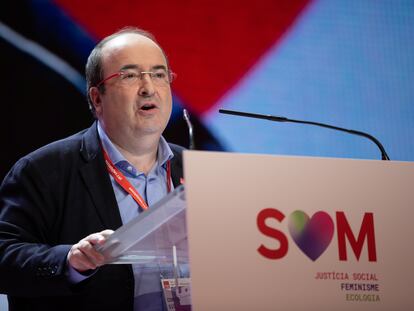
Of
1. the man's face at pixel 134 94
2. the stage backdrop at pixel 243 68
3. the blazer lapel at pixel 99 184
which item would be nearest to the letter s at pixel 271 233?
the blazer lapel at pixel 99 184

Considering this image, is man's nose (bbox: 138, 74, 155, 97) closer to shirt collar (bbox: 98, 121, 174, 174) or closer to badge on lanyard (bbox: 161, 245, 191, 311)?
shirt collar (bbox: 98, 121, 174, 174)

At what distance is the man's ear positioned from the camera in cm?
283

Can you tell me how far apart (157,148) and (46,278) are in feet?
2.86

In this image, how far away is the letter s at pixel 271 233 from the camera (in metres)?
1.60

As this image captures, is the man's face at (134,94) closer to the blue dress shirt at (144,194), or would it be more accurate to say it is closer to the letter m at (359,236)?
the blue dress shirt at (144,194)

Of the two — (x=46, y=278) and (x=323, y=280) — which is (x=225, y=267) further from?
(x=46, y=278)

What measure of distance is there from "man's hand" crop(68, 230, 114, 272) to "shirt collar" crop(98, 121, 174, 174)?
71cm

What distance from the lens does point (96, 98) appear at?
9.36 ft

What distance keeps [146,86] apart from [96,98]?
12.7 inches

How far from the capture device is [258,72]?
353 cm

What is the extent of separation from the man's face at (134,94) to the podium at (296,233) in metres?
1.03

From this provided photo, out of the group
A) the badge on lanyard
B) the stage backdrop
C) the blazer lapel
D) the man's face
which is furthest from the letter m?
the stage backdrop

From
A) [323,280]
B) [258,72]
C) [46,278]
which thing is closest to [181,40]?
[258,72]

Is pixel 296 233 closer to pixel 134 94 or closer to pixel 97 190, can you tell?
pixel 97 190
